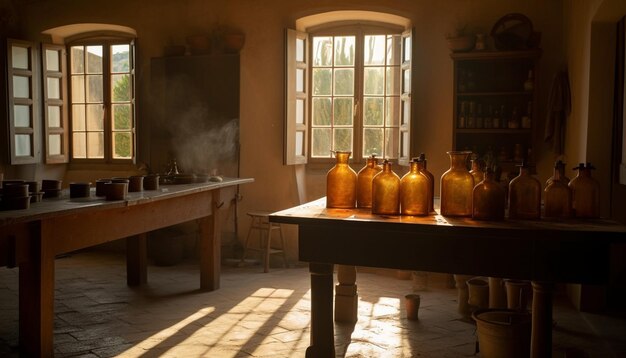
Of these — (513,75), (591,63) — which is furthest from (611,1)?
(513,75)

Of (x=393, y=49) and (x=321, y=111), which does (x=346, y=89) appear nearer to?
(x=321, y=111)

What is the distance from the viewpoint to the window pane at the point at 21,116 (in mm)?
7289

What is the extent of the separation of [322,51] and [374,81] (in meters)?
0.69

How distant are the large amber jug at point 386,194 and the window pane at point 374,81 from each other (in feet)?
13.2

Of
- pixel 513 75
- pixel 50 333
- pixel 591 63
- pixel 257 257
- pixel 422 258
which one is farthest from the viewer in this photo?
pixel 257 257

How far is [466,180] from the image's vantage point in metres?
3.01

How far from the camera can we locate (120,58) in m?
7.72

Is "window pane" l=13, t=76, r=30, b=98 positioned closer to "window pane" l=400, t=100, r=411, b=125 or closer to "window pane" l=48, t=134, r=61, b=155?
"window pane" l=48, t=134, r=61, b=155

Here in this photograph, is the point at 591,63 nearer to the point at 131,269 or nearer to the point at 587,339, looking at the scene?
the point at 587,339

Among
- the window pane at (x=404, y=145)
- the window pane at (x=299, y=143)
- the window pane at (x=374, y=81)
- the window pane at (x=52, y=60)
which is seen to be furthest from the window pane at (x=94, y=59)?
the window pane at (x=404, y=145)

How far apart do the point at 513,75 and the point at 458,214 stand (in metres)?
3.73

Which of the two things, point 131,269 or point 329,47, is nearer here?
point 131,269

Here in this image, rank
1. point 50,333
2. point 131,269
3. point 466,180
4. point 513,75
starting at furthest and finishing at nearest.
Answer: point 513,75, point 131,269, point 50,333, point 466,180

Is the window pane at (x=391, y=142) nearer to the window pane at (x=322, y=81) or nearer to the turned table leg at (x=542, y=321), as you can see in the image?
the window pane at (x=322, y=81)
